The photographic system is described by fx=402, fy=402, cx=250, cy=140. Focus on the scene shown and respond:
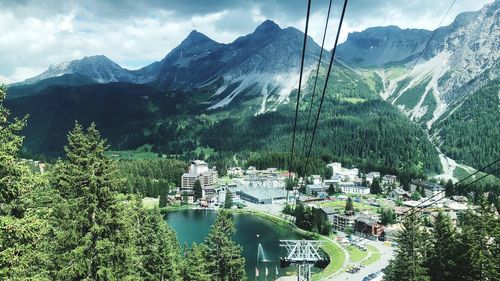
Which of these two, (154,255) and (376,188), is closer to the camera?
(154,255)

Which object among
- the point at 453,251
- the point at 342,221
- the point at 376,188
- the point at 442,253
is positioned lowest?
the point at 342,221

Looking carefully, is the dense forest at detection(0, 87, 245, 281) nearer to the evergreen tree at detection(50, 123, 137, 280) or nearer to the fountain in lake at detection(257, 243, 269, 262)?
the evergreen tree at detection(50, 123, 137, 280)

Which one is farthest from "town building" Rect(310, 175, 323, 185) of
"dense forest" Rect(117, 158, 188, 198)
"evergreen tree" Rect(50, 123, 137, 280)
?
"evergreen tree" Rect(50, 123, 137, 280)

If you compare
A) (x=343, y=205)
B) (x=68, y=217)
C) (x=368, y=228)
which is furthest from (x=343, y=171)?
(x=68, y=217)

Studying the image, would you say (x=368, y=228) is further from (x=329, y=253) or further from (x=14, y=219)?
(x=14, y=219)

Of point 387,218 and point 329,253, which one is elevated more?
point 387,218

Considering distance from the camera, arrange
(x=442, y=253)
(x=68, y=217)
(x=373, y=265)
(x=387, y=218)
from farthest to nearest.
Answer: (x=387, y=218)
(x=373, y=265)
(x=442, y=253)
(x=68, y=217)

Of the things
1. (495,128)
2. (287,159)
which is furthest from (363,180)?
(495,128)
